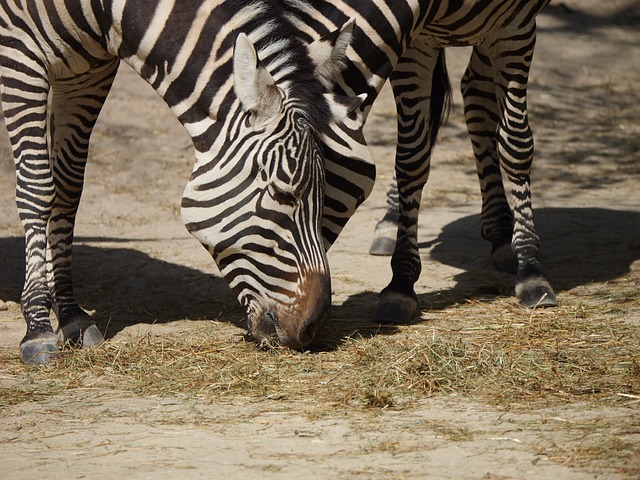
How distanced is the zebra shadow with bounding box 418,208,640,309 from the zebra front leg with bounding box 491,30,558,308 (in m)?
0.33

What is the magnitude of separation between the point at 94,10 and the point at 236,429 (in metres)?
2.37

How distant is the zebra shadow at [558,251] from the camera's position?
6293mm

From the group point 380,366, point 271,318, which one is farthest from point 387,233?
point 380,366

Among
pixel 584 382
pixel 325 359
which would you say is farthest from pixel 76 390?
pixel 584 382

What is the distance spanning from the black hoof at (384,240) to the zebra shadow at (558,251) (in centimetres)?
30

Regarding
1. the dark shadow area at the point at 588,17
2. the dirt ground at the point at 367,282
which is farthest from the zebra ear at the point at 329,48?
the dark shadow area at the point at 588,17

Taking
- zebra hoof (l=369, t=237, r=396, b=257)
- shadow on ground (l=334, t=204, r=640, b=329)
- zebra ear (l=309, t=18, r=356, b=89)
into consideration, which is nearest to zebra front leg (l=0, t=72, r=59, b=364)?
zebra ear (l=309, t=18, r=356, b=89)

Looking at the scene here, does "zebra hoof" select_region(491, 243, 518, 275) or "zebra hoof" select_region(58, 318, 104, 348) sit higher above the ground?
"zebra hoof" select_region(491, 243, 518, 275)

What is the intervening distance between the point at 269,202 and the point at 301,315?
532mm

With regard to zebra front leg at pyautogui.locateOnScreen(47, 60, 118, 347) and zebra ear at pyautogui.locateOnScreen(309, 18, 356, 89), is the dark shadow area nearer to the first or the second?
zebra front leg at pyautogui.locateOnScreen(47, 60, 118, 347)

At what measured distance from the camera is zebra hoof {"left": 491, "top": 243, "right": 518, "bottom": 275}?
22.0ft

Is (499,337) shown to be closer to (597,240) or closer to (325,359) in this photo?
(325,359)

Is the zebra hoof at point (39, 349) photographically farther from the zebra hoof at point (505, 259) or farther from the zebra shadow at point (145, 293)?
the zebra hoof at point (505, 259)

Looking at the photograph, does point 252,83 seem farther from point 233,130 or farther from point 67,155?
point 67,155
